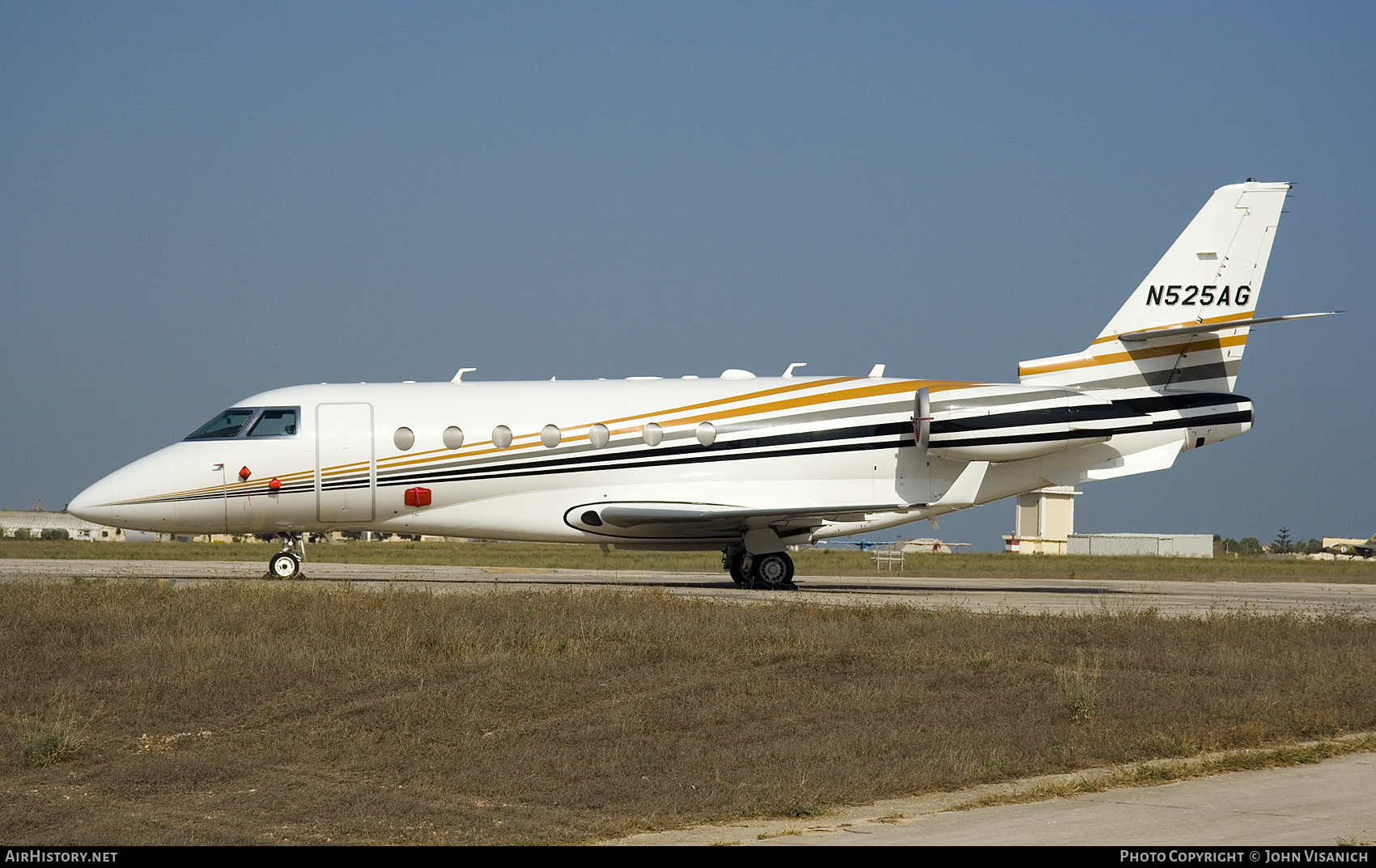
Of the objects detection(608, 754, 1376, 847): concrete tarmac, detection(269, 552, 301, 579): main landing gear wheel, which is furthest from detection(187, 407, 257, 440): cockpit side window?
detection(608, 754, 1376, 847): concrete tarmac

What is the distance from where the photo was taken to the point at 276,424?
75.3 feet

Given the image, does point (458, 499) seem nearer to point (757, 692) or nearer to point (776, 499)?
point (776, 499)

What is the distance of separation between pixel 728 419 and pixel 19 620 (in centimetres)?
1221

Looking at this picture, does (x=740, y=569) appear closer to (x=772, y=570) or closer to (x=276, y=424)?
(x=772, y=570)

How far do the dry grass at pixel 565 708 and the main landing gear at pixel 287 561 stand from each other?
654 cm

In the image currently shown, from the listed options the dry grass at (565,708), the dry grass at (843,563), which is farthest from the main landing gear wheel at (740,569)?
the dry grass at (843,563)

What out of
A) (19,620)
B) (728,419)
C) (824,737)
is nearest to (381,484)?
(728,419)

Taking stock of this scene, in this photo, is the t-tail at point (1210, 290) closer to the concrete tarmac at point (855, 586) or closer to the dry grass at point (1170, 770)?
the concrete tarmac at point (855, 586)

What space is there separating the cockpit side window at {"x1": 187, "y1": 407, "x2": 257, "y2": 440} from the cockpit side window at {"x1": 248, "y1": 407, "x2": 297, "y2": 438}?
0.25 m

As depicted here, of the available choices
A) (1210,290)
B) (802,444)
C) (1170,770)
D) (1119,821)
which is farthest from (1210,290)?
(1119,821)

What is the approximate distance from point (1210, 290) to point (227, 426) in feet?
58.6

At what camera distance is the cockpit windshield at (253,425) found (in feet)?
75.1

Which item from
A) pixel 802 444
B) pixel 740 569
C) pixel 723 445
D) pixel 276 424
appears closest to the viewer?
pixel 276 424

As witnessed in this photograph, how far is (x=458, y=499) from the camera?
22875 millimetres
